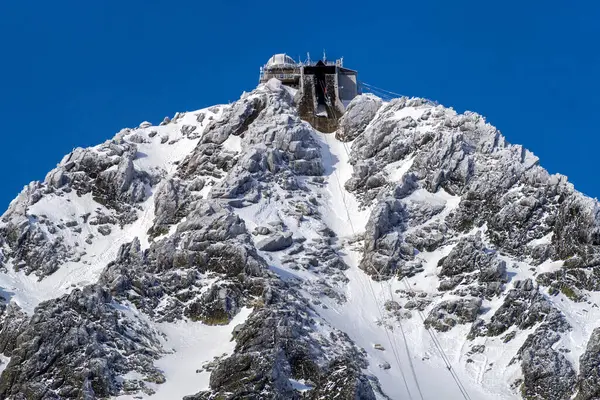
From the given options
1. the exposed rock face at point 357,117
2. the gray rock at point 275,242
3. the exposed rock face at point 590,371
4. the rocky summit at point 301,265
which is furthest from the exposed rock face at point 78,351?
the exposed rock face at point 357,117

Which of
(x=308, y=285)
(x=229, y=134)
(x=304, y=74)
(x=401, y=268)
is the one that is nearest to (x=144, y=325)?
(x=308, y=285)

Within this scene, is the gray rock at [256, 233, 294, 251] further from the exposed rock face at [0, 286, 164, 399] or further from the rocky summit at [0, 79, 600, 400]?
the exposed rock face at [0, 286, 164, 399]

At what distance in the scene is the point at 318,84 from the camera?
171 meters

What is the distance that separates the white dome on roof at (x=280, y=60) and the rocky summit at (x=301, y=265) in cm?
1408

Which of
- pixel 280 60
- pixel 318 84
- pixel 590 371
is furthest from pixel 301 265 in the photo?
pixel 280 60

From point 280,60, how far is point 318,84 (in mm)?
9431

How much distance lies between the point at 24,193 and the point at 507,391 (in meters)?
65.1

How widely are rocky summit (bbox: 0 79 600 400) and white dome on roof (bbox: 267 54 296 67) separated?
1408 centimetres

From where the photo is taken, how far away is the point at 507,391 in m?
118

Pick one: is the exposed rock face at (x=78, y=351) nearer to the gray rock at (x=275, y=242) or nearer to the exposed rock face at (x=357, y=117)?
the gray rock at (x=275, y=242)

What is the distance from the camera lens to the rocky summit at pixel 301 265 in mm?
113000

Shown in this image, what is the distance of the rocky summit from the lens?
371ft

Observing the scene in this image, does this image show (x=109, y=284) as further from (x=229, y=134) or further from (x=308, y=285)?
(x=229, y=134)

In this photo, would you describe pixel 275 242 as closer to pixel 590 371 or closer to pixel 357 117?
pixel 357 117
